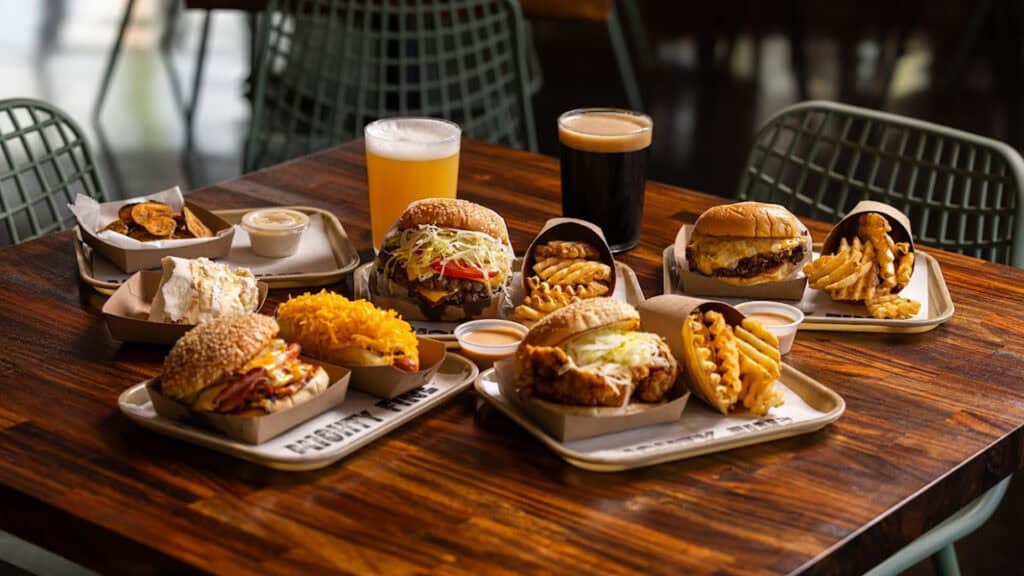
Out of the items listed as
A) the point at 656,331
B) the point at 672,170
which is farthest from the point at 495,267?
the point at 672,170

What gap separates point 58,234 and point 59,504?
0.83 meters

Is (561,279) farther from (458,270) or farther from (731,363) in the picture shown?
(731,363)

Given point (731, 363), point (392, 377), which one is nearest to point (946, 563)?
point (731, 363)

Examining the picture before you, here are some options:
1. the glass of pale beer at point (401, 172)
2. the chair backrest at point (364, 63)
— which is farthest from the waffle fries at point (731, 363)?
the chair backrest at point (364, 63)

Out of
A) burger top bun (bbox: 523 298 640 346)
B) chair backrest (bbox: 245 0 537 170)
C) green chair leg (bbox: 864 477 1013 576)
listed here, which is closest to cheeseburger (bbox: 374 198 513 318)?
burger top bun (bbox: 523 298 640 346)

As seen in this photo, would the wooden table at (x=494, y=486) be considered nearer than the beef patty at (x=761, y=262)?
Yes

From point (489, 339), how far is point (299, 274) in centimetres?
37

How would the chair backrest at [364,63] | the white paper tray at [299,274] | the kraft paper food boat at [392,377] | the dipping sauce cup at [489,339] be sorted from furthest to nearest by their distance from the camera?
1. the chair backrest at [364,63]
2. the white paper tray at [299,274]
3. the dipping sauce cup at [489,339]
4. the kraft paper food boat at [392,377]

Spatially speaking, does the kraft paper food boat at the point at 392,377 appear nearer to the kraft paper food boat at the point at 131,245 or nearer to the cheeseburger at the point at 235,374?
the cheeseburger at the point at 235,374

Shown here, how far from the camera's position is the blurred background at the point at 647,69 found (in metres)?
5.43

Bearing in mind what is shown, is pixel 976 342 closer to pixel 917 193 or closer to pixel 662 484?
pixel 662 484

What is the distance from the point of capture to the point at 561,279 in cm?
159

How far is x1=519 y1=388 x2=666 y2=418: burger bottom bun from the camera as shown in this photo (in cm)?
125

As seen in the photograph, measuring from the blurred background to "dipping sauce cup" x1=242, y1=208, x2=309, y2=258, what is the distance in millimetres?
2685
